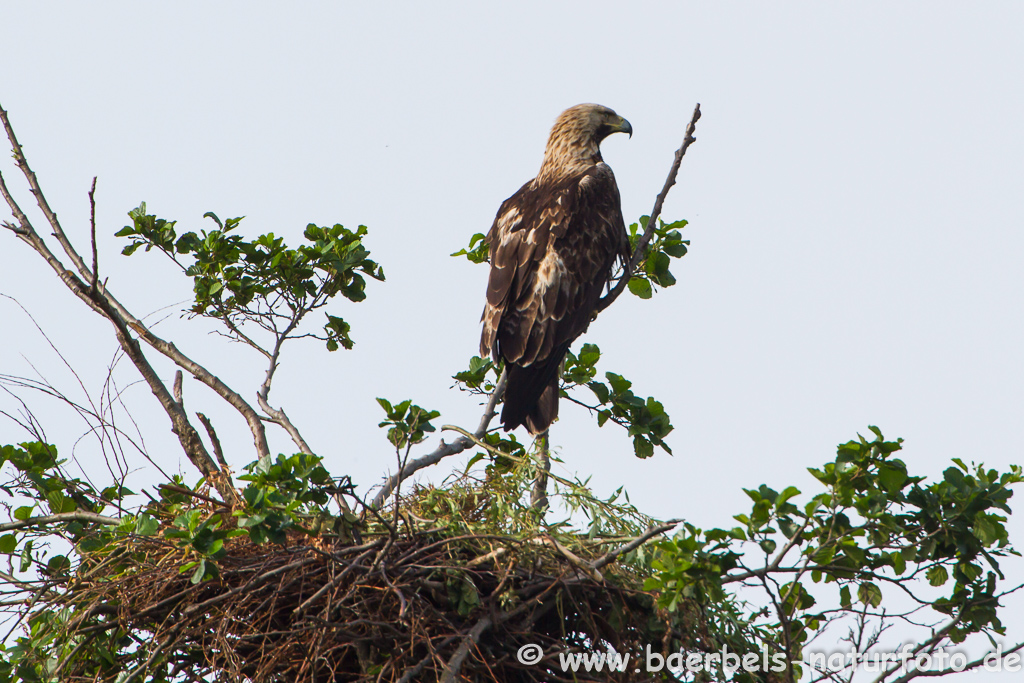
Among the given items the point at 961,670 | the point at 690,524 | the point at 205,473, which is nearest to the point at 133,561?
the point at 205,473

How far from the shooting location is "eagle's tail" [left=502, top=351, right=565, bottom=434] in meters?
5.37

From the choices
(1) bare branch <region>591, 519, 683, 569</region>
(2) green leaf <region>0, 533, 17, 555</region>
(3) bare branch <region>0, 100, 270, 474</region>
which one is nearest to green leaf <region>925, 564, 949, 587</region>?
(1) bare branch <region>591, 519, 683, 569</region>

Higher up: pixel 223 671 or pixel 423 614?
pixel 423 614

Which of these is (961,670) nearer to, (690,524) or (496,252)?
(690,524)

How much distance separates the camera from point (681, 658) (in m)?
3.69

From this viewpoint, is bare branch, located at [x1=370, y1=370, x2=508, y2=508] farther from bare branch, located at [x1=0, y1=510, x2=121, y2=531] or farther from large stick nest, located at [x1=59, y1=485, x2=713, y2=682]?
bare branch, located at [x1=0, y1=510, x2=121, y2=531]

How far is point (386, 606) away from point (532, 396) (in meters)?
2.06

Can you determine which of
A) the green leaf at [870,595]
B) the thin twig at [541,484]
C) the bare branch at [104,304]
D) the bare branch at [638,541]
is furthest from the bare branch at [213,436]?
the green leaf at [870,595]

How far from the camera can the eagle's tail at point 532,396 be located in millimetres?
5371

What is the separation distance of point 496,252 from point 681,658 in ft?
10.5

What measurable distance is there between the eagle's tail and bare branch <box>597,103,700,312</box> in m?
0.63

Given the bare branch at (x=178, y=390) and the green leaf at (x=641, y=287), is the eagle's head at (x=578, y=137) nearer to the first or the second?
the green leaf at (x=641, y=287)
